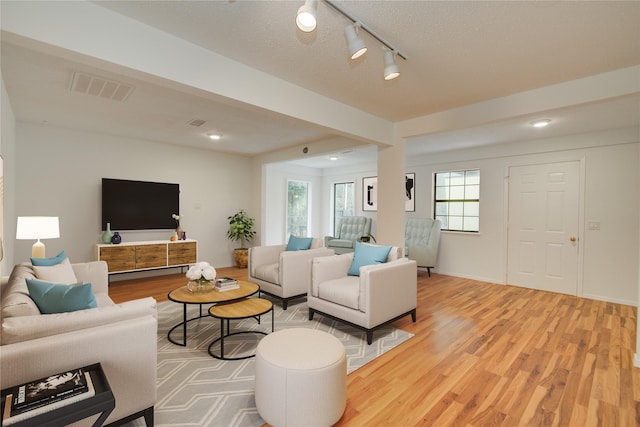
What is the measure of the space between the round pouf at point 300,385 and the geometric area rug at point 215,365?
23 cm

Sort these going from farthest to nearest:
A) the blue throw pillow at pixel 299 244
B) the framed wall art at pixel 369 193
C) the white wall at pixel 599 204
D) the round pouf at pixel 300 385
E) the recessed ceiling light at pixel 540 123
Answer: the framed wall art at pixel 369 193 → the blue throw pillow at pixel 299 244 → the white wall at pixel 599 204 → the recessed ceiling light at pixel 540 123 → the round pouf at pixel 300 385

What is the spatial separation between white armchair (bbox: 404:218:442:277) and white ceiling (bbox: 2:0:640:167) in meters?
2.30

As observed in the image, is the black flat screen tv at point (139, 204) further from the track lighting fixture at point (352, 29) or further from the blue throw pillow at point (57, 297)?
the track lighting fixture at point (352, 29)

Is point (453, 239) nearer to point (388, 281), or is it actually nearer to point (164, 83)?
point (388, 281)

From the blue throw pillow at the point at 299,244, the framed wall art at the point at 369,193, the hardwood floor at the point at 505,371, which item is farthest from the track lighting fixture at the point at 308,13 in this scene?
the framed wall art at the point at 369,193

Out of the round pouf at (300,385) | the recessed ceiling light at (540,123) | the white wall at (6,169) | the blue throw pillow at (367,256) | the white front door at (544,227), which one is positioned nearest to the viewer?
the round pouf at (300,385)

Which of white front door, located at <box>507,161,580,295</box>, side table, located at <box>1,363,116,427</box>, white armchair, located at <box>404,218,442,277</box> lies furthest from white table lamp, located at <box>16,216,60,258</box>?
white front door, located at <box>507,161,580,295</box>

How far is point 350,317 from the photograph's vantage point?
9.34ft

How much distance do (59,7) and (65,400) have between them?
204cm

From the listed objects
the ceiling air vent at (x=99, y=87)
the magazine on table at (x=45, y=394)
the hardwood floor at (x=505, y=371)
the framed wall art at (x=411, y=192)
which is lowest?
the hardwood floor at (x=505, y=371)

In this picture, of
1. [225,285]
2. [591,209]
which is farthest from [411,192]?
[225,285]

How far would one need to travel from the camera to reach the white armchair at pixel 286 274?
3.66 metres

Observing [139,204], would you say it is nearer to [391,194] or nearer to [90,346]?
[391,194]

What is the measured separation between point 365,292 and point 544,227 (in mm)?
3711
